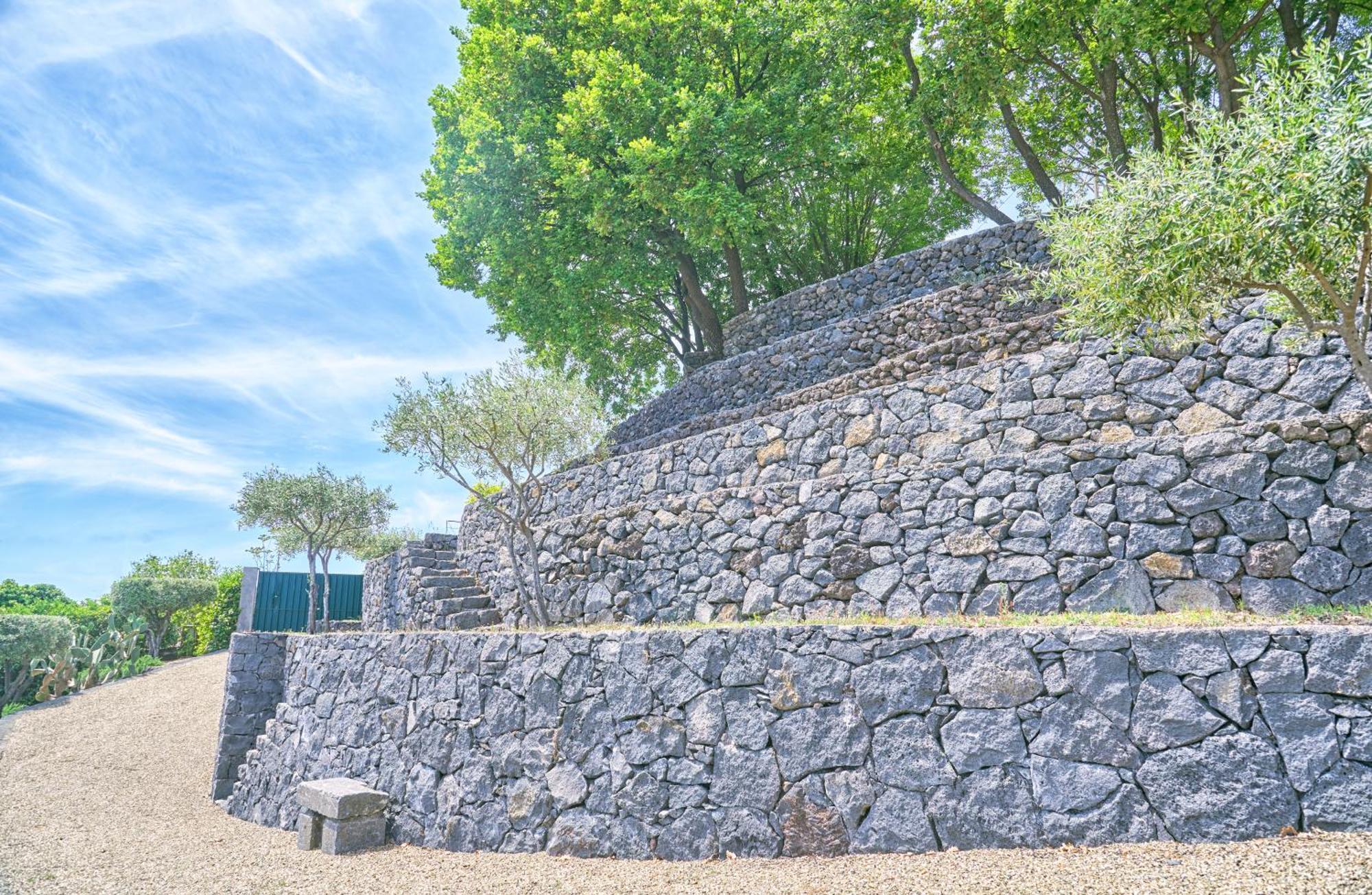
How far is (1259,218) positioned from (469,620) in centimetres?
1084

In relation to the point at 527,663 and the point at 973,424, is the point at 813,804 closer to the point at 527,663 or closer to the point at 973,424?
the point at 527,663

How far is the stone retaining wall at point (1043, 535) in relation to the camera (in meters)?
6.01

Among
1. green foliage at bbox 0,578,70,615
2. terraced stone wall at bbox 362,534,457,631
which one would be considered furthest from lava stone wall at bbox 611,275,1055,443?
green foliage at bbox 0,578,70,615

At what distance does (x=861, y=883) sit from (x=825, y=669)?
1459mm

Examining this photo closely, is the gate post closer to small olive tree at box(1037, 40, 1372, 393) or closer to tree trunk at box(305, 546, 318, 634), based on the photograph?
tree trunk at box(305, 546, 318, 634)

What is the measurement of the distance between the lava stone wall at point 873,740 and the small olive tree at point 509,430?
9.15ft

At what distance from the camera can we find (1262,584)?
607 centimetres

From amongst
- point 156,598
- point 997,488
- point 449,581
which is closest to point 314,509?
point 449,581

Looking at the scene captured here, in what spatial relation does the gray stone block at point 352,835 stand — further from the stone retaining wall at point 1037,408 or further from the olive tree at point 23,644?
the olive tree at point 23,644

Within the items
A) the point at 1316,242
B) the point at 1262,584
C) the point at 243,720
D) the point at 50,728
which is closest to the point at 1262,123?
the point at 1316,242

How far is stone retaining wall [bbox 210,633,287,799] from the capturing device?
10.8 metres

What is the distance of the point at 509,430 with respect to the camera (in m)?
10.4

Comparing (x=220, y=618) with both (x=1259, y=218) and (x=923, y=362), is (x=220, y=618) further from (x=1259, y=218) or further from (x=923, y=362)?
(x=1259, y=218)

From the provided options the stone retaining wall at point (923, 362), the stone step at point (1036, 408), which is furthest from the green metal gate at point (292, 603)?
the stone step at point (1036, 408)
